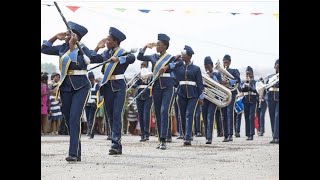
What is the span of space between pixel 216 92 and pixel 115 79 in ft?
18.3

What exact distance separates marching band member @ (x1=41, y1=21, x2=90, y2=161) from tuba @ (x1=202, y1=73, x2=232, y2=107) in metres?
6.49

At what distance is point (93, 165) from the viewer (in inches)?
354

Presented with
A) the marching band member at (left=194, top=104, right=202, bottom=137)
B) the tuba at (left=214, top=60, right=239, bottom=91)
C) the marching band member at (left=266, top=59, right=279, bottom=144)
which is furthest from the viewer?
the marching band member at (left=194, top=104, right=202, bottom=137)

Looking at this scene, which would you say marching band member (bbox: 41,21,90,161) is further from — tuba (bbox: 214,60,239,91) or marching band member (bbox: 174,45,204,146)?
tuba (bbox: 214,60,239,91)

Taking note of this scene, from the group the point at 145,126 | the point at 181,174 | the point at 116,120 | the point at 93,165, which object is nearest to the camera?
the point at 181,174

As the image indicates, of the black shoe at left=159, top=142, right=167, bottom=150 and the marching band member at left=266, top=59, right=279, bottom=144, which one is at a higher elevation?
the marching band member at left=266, top=59, right=279, bottom=144

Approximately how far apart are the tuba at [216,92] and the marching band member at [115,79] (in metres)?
5.14

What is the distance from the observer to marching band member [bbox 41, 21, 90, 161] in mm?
9398

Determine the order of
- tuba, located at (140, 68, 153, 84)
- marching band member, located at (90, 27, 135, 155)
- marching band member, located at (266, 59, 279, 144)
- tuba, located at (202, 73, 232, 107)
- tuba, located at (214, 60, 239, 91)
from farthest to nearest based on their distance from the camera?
tuba, located at (214, 60, 239, 91) < tuba, located at (202, 73, 232, 107) < tuba, located at (140, 68, 153, 84) < marching band member, located at (266, 59, 279, 144) < marching band member, located at (90, 27, 135, 155)

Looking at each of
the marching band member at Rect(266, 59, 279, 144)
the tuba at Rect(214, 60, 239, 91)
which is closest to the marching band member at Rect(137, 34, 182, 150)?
the marching band member at Rect(266, 59, 279, 144)

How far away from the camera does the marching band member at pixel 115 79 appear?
10.6m

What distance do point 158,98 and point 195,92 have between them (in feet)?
2.61
